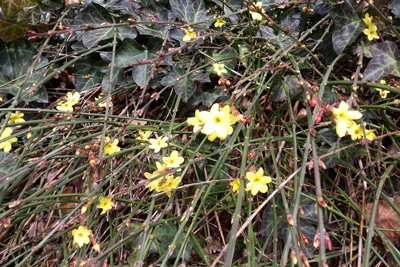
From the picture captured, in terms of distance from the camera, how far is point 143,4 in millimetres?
1947

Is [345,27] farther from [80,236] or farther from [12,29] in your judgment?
[12,29]

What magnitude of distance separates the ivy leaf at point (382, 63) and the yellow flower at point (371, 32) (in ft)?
A: 0.11

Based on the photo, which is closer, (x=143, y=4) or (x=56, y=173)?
(x=56, y=173)

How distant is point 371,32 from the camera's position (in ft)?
4.75

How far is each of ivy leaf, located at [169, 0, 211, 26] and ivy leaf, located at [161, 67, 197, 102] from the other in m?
0.30

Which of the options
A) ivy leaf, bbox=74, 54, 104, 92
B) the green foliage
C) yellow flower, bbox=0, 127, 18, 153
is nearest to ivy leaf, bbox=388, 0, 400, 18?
the green foliage

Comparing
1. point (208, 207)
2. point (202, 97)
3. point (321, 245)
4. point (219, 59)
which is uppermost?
point (321, 245)

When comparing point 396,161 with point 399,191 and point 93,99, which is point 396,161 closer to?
point 399,191

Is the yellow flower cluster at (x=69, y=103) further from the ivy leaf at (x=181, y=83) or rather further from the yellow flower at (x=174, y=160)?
the yellow flower at (x=174, y=160)

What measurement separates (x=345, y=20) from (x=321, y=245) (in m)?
1.02

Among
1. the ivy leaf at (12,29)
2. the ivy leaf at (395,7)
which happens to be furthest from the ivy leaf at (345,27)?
the ivy leaf at (12,29)

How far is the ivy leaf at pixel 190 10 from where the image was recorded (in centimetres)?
183

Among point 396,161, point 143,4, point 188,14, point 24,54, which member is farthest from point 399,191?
point 24,54

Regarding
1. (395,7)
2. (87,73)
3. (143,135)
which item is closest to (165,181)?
(143,135)
